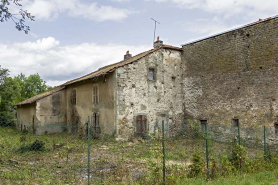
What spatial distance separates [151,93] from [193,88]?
2976 mm

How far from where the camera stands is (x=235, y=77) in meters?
13.2

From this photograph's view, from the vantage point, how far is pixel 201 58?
1492cm

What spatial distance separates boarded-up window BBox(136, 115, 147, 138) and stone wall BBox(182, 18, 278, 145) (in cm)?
346

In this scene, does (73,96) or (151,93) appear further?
(73,96)

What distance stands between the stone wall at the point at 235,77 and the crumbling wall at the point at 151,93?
0.83m

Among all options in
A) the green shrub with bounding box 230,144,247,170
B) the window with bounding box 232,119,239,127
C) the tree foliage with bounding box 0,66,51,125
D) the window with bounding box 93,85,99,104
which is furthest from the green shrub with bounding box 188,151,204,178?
the tree foliage with bounding box 0,66,51,125

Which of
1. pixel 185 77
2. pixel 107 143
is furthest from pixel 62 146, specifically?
pixel 185 77

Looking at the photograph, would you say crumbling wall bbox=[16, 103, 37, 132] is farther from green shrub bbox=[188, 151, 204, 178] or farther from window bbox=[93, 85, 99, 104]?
green shrub bbox=[188, 151, 204, 178]

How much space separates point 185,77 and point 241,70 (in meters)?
3.99

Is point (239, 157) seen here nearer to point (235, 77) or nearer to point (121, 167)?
point (121, 167)

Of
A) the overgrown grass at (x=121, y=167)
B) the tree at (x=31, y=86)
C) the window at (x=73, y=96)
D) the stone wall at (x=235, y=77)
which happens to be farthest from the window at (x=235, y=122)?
the tree at (x=31, y=86)

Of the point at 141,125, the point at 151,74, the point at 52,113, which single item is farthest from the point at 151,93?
the point at 52,113

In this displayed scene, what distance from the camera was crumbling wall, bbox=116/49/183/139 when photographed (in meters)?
13.6

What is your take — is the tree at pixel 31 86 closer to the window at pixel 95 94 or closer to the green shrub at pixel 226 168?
the window at pixel 95 94
